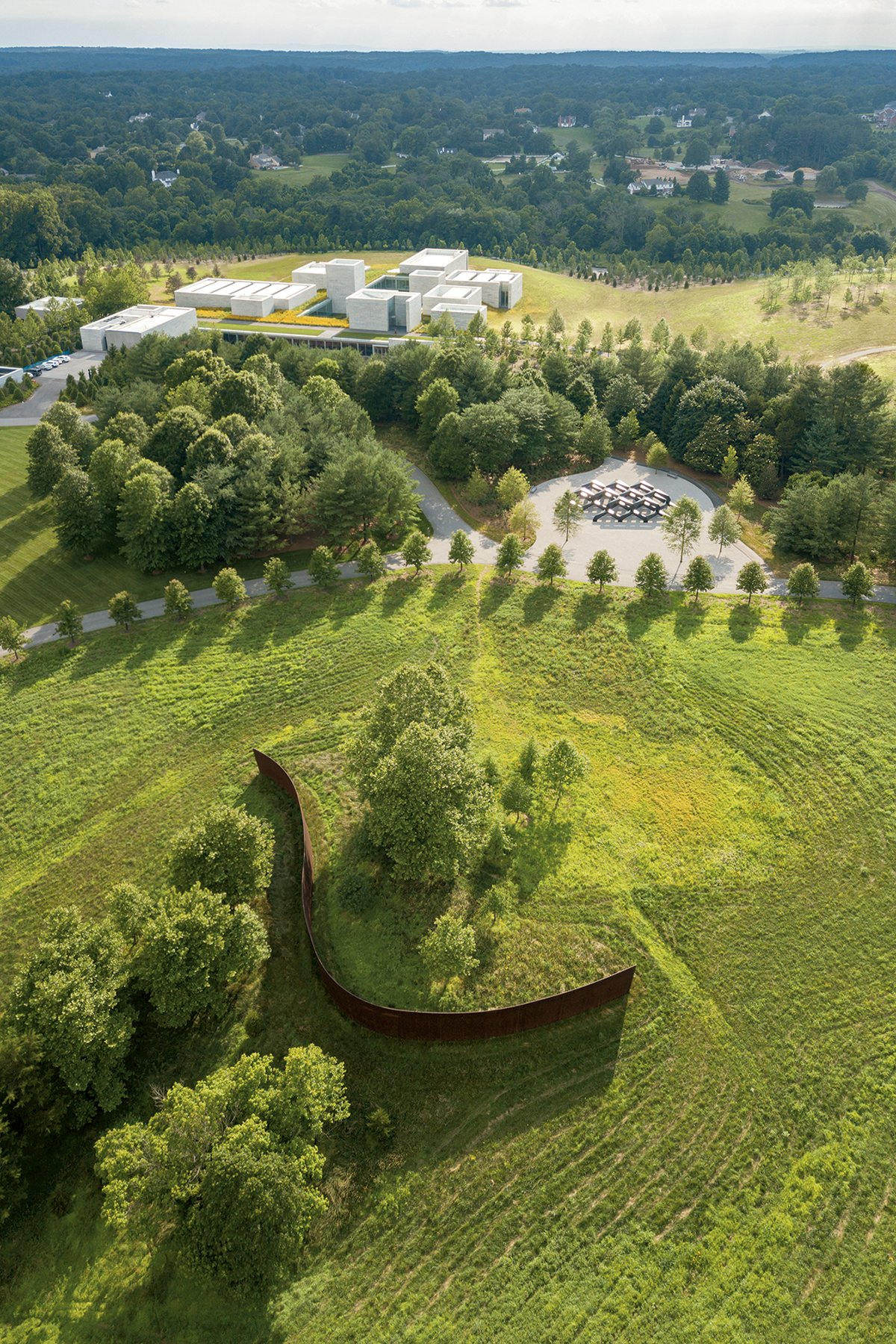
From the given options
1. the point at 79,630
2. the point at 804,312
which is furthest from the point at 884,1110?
the point at 804,312

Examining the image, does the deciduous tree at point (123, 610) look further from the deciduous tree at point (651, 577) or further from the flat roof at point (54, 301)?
the flat roof at point (54, 301)

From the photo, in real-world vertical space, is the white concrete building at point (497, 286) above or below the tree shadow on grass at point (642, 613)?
above

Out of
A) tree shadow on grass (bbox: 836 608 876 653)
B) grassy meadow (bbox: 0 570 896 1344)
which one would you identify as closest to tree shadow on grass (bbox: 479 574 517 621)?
grassy meadow (bbox: 0 570 896 1344)

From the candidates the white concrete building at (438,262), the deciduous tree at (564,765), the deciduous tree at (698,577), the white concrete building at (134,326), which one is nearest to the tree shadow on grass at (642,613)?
the deciduous tree at (698,577)

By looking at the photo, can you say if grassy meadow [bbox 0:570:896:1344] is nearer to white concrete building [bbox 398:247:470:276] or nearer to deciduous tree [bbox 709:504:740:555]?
deciduous tree [bbox 709:504:740:555]

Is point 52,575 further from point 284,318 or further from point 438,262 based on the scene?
point 438,262

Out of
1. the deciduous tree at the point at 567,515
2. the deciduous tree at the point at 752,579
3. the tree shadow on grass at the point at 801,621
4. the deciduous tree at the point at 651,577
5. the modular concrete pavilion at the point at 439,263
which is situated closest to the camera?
the tree shadow on grass at the point at 801,621

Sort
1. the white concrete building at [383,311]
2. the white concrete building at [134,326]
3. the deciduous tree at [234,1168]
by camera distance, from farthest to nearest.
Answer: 1. the white concrete building at [383,311]
2. the white concrete building at [134,326]
3. the deciduous tree at [234,1168]
